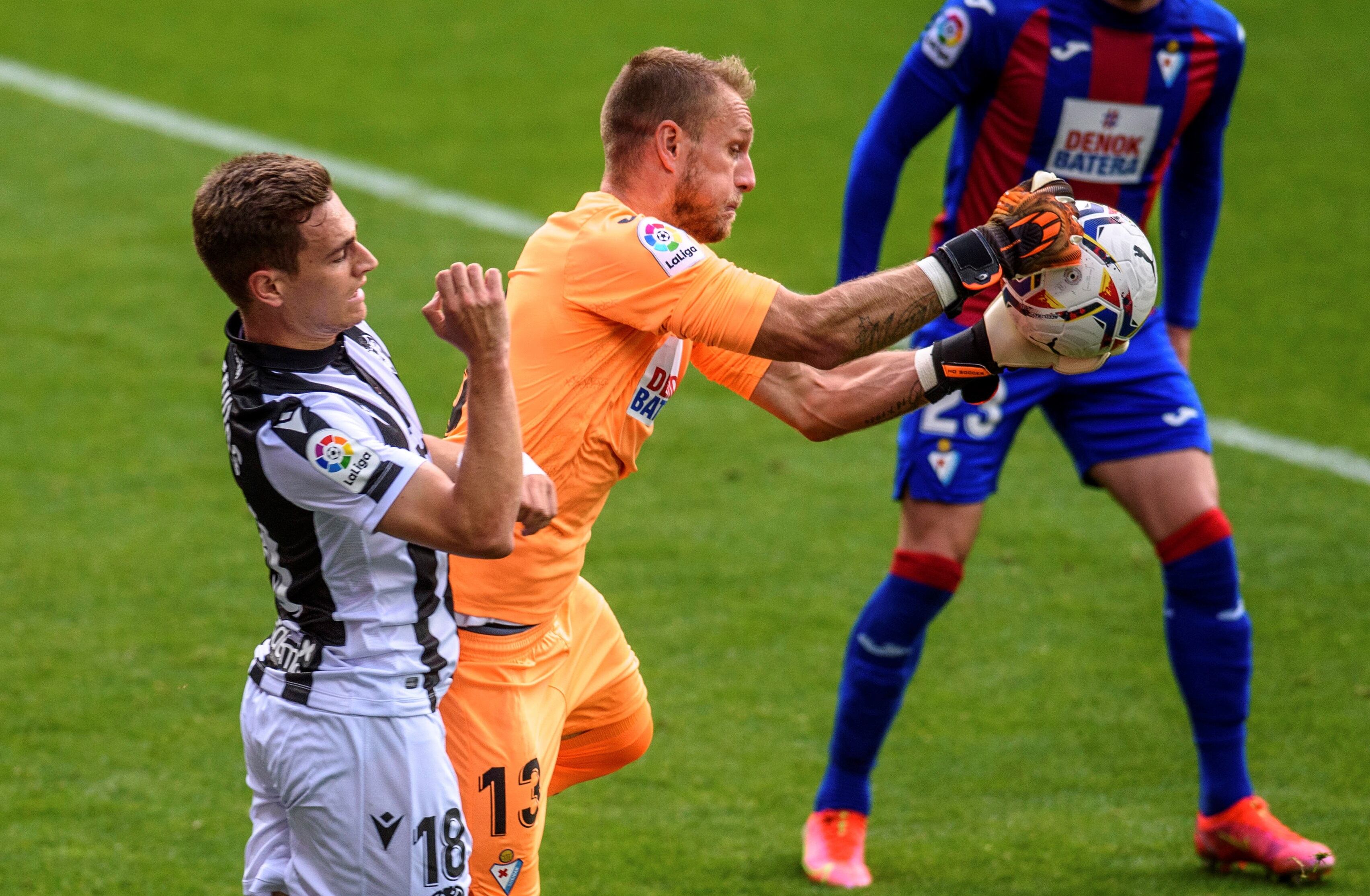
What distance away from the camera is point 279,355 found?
323 cm

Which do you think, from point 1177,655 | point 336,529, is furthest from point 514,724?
point 1177,655

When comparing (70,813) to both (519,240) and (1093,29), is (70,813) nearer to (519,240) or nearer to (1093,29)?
(1093,29)

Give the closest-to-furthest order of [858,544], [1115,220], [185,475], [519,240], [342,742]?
[342,742] → [1115,220] → [858,544] → [185,475] → [519,240]

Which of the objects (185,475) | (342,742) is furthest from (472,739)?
(185,475)

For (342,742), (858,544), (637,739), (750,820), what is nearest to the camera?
(342,742)

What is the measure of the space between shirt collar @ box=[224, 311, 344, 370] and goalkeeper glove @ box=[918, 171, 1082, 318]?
126cm

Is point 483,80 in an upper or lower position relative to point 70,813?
upper

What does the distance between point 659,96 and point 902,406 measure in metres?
0.91

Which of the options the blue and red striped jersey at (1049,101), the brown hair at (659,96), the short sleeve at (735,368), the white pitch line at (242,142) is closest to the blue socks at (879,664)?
the blue and red striped jersey at (1049,101)

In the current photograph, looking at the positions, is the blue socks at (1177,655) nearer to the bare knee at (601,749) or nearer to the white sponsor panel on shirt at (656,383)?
the bare knee at (601,749)

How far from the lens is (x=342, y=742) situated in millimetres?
3240

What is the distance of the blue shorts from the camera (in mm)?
4840

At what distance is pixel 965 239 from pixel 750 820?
2433mm

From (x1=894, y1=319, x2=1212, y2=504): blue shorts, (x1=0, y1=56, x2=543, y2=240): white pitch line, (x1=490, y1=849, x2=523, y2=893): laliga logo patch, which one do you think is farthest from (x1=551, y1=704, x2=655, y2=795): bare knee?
(x1=0, y1=56, x2=543, y2=240): white pitch line
